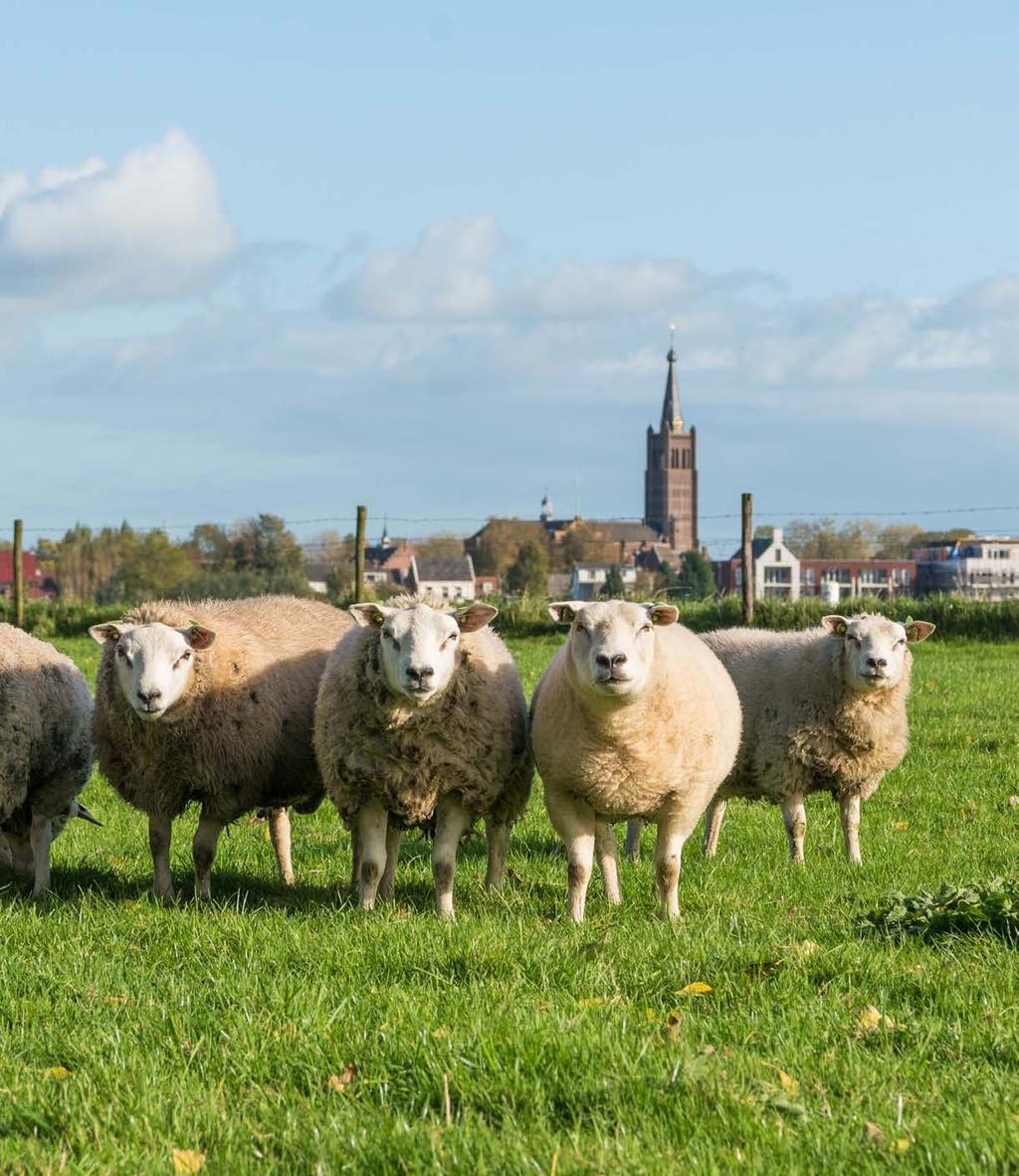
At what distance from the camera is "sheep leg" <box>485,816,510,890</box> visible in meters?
8.02

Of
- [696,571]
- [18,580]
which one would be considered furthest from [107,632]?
[696,571]

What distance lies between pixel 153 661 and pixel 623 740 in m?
2.62

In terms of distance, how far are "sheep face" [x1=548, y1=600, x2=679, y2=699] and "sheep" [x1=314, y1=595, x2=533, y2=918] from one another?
63cm

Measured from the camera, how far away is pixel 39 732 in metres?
8.80

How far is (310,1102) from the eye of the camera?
4.24 m

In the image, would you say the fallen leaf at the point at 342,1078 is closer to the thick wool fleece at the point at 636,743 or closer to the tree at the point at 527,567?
the thick wool fleece at the point at 636,743

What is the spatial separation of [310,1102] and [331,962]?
61.7 inches

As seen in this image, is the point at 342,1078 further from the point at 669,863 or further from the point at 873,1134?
the point at 669,863

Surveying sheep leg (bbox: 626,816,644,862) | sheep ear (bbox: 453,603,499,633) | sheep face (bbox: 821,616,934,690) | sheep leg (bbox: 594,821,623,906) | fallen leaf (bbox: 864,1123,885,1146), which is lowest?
sheep leg (bbox: 626,816,644,862)

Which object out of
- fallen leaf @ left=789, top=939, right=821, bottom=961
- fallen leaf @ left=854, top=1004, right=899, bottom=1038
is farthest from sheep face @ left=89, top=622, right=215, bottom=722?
fallen leaf @ left=854, top=1004, right=899, bottom=1038

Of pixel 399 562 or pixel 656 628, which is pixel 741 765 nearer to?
pixel 656 628

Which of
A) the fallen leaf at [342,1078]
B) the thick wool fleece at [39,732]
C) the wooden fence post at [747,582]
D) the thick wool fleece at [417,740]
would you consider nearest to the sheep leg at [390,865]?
the thick wool fleece at [417,740]

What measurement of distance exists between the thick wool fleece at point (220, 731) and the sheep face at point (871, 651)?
360 cm

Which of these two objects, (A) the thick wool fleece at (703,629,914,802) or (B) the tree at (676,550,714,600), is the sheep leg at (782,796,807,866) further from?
(B) the tree at (676,550,714,600)
